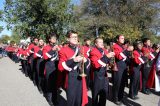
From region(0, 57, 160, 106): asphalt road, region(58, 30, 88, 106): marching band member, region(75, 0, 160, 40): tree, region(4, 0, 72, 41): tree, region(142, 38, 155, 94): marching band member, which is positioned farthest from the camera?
region(75, 0, 160, 40): tree

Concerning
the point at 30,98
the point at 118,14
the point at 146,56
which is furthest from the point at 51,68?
the point at 118,14

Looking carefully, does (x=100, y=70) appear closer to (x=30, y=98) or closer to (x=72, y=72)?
(x=72, y=72)

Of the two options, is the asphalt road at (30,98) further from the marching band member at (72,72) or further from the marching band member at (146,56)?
the marching band member at (72,72)

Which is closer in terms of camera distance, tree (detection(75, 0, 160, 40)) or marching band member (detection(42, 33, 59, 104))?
marching band member (detection(42, 33, 59, 104))

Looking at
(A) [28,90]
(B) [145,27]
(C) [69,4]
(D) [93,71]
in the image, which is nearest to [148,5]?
(B) [145,27]

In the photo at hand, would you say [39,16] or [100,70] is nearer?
[100,70]

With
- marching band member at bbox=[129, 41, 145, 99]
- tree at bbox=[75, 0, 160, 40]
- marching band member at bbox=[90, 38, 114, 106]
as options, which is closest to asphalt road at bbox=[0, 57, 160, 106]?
marching band member at bbox=[129, 41, 145, 99]

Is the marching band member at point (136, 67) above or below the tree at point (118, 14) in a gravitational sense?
below

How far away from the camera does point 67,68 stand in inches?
279

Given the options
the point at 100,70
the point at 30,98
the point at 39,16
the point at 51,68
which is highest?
the point at 39,16

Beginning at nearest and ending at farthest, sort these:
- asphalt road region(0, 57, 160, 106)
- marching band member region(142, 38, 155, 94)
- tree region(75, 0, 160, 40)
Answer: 1. asphalt road region(0, 57, 160, 106)
2. marching band member region(142, 38, 155, 94)
3. tree region(75, 0, 160, 40)

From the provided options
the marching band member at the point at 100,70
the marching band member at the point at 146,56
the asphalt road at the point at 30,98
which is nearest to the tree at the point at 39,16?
the asphalt road at the point at 30,98

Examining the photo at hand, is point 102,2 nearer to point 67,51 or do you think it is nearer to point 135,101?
point 135,101

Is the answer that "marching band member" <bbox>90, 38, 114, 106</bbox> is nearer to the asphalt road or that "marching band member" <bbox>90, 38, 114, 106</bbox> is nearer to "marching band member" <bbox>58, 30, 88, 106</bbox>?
"marching band member" <bbox>58, 30, 88, 106</bbox>
